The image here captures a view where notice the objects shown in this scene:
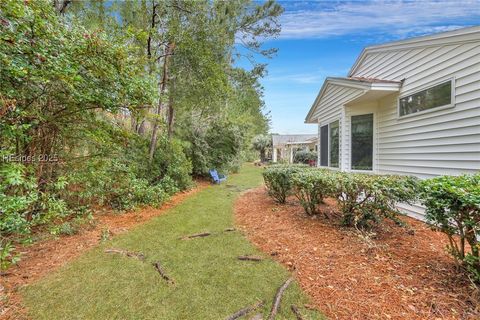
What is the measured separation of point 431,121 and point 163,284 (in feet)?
18.8

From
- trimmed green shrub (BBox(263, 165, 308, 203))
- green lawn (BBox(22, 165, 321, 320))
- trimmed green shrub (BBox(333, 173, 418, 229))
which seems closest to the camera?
green lawn (BBox(22, 165, 321, 320))

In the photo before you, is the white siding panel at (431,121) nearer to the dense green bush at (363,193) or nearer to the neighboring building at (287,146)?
the dense green bush at (363,193)

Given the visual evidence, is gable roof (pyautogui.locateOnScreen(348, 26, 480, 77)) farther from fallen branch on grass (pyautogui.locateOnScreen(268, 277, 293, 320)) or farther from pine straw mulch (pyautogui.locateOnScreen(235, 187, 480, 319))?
fallen branch on grass (pyautogui.locateOnScreen(268, 277, 293, 320))

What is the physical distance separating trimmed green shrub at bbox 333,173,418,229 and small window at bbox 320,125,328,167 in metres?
4.50

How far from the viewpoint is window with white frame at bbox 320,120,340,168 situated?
7437 mm

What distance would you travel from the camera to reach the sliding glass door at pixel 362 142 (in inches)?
255

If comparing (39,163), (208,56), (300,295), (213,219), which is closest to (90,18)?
(208,56)

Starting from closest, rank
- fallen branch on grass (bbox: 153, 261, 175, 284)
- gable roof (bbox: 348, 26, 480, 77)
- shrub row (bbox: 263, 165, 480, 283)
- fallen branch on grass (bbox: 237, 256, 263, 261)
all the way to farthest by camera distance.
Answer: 1. shrub row (bbox: 263, 165, 480, 283)
2. fallen branch on grass (bbox: 153, 261, 175, 284)
3. fallen branch on grass (bbox: 237, 256, 263, 261)
4. gable roof (bbox: 348, 26, 480, 77)

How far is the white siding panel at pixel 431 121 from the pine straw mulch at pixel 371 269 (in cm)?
132

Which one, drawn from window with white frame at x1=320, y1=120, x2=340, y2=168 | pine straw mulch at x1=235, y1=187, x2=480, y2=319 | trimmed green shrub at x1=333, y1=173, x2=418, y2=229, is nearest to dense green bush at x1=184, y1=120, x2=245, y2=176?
window with white frame at x1=320, y1=120, x2=340, y2=168

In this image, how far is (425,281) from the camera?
8.43 ft

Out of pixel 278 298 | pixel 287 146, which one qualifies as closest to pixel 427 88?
pixel 278 298

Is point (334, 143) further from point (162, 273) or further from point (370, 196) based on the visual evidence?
point (162, 273)

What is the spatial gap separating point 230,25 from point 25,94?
11514 millimetres
